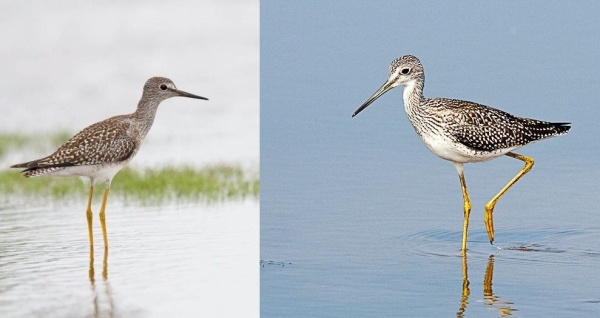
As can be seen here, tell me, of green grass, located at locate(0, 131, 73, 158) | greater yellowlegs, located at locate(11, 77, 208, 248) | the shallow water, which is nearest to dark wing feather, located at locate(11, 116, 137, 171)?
greater yellowlegs, located at locate(11, 77, 208, 248)

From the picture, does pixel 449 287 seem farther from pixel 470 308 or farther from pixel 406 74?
pixel 406 74

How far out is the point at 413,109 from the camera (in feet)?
26.7

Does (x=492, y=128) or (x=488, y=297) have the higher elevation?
(x=492, y=128)

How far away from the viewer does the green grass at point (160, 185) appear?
10.1 meters

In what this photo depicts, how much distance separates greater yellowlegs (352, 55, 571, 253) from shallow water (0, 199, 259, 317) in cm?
142

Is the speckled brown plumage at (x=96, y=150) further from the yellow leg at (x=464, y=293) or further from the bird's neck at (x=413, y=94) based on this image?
the yellow leg at (x=464, y=293)

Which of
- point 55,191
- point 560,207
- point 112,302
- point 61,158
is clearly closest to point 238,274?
point 112,302

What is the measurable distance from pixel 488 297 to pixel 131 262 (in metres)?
2.36

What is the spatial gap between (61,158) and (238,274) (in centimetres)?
166

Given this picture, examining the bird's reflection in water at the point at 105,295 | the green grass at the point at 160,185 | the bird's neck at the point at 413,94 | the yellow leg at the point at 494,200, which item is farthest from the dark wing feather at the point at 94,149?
the yellow leg at the point at 494,200

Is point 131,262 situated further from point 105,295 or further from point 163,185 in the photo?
point 163,185

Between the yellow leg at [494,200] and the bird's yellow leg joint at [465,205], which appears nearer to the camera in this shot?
the bird's yellow leg joint at [465,205]

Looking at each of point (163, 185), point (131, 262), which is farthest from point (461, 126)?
point (163, 185)

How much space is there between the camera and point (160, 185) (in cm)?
1035
